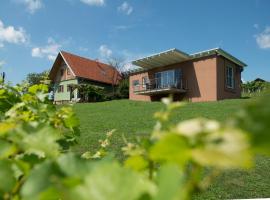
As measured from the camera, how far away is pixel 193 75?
22.9 meters

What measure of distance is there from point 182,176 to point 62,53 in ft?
109

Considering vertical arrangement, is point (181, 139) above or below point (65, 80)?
below

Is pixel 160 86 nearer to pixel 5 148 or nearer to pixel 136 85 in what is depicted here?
pixel 136 85

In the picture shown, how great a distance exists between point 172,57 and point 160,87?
8.34 ft

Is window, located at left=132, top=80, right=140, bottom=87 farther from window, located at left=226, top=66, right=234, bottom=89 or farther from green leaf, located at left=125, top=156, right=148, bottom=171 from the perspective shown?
green leaf, located at left=125, top=156, right=148, bottom=171

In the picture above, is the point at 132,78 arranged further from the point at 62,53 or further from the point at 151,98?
the point at 62,53

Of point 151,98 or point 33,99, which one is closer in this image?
point 33,99

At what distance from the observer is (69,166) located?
415 millimetres

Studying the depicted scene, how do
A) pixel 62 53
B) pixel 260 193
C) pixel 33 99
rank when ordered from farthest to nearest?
1. pixel 62 53
2. pixel 260 193
3. pixel 33 99

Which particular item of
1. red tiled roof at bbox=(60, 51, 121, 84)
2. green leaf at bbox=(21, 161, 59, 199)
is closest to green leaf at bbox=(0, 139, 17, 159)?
green leaf at bbox=(21, 161, 59, 199)

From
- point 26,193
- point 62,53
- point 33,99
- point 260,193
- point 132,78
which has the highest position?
point 62,53

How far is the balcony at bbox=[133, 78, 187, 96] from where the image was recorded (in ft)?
76.7

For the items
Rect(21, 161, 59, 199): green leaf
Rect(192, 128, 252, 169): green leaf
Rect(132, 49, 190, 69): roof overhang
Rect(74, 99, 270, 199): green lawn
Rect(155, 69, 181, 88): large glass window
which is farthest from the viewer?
Rect(155, 69, 181, 88): large glass window

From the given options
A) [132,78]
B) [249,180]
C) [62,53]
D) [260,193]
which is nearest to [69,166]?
[260,193]
